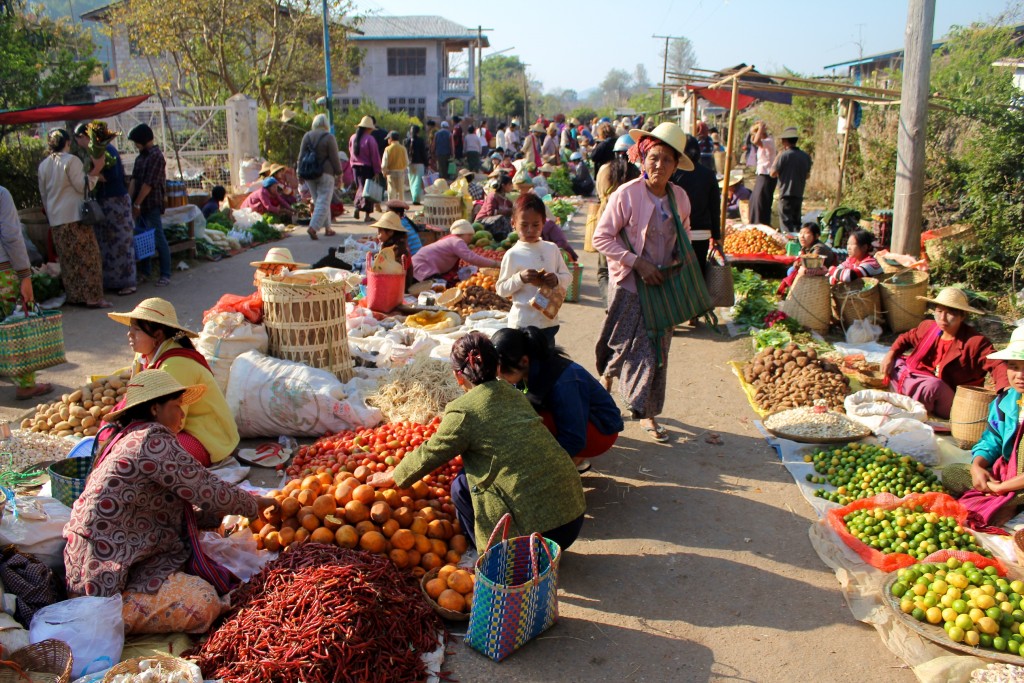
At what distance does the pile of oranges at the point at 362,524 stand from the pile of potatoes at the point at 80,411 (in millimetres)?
1995

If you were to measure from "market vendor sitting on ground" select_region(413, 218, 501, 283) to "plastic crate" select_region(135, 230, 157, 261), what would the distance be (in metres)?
3.26

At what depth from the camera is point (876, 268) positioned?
7.61m

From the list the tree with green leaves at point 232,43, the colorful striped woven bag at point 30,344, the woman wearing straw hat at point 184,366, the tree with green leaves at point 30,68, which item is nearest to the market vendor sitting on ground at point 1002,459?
the woman wearing straw hat at point 184,366

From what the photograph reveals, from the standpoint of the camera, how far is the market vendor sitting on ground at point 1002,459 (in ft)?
13.1

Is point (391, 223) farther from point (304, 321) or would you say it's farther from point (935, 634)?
point (935, 634)

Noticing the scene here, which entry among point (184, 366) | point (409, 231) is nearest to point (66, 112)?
point (409, 231)

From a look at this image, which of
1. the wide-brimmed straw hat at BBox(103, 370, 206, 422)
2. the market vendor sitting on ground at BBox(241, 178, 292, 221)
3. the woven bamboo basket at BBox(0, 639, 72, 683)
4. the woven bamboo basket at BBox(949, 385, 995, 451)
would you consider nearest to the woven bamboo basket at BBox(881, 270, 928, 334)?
the woven bamboo basket at BBox(949, 385, 995, 451)

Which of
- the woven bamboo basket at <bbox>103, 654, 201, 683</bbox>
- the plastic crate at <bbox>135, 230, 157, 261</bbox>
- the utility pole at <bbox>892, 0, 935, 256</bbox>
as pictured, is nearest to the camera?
the woven bamboo basket at <bbox>103, 654, 201, 683</bbox>

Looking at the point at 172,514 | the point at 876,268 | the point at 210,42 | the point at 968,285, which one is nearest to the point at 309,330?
the point at 172,514

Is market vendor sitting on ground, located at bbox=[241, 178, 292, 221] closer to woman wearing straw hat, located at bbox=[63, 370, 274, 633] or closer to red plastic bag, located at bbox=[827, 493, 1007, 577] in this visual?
woman wearing straw hat, located at bbox=[63, 370, 274, 633]

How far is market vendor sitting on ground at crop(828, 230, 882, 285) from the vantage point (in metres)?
7.55

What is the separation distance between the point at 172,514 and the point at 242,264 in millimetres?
8172

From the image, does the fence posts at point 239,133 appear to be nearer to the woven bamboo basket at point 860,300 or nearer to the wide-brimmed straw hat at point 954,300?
the woven bamboo basket at point 860,300

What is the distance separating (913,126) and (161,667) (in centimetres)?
838
